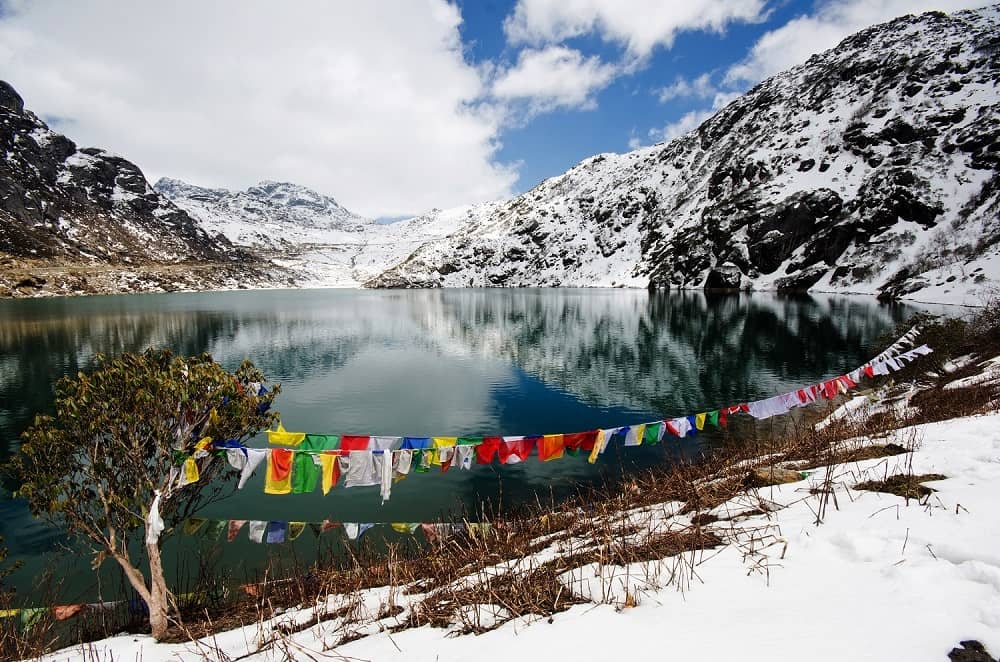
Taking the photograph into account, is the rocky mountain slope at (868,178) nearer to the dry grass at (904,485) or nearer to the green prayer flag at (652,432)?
the green prayer flag at (652,432)

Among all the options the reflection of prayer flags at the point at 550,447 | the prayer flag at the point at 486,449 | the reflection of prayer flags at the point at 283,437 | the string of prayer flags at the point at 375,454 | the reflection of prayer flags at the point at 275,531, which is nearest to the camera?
the string of prayer flags at the point at 375,454

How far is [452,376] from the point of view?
1609 inches

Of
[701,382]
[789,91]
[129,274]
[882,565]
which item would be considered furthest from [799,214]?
[129,274]

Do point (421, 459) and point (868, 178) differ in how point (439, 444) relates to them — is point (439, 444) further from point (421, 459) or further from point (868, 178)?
point (868, 178)

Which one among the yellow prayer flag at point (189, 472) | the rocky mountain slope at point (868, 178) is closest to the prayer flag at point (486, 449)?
the yellow prayer flag at point (189, 472)

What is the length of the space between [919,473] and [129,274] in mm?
240456

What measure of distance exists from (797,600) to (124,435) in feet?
48.8

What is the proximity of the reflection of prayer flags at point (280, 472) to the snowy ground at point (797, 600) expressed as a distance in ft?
17.3

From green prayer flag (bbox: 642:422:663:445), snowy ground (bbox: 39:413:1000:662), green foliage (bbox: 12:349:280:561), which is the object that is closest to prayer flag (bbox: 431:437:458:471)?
green foliage (bbox: 12:349:280:561)

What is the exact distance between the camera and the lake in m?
18.5

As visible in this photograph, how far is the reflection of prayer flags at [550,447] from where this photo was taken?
16.8m

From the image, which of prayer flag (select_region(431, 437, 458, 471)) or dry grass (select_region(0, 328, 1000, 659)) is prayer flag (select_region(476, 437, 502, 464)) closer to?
prayer flag (select_region(431, 437, 458, 471))

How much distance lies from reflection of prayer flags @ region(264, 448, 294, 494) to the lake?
Result: 2.87 m

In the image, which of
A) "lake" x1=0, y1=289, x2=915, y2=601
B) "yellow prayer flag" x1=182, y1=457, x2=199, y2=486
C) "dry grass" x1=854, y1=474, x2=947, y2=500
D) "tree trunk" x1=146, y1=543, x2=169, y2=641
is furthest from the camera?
"lake" x1=0, y1=289, x2=915, y2=601
